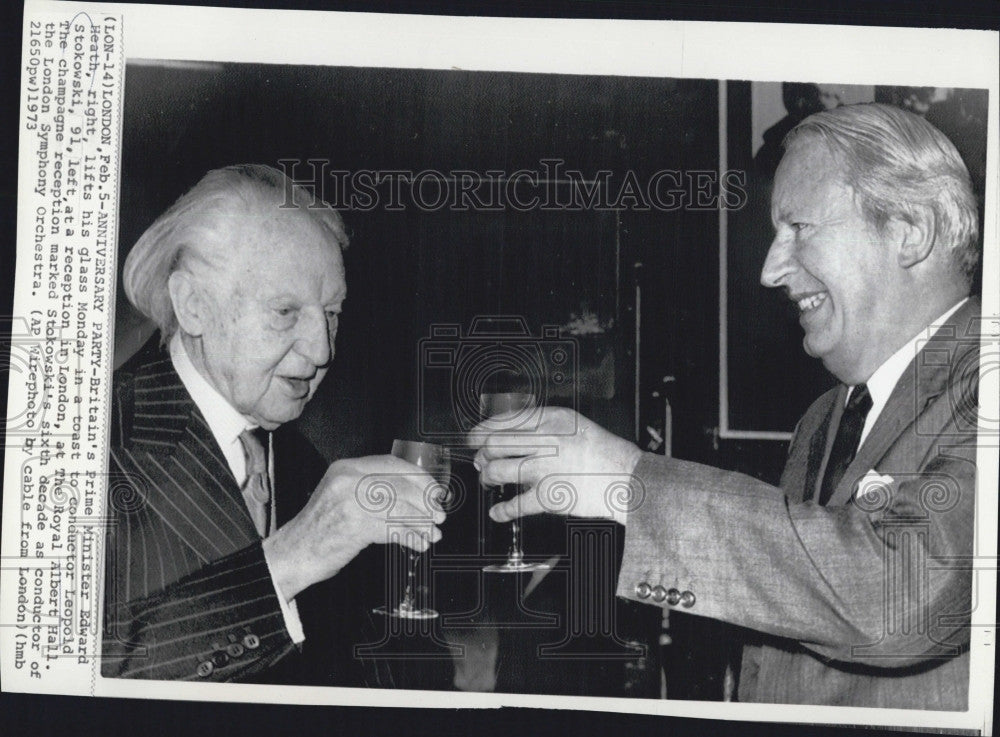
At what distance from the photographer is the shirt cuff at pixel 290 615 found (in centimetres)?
145

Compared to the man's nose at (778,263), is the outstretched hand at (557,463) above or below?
below

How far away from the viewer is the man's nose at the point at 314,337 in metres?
1.44

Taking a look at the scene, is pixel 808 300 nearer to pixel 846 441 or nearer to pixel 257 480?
pixel 846 441

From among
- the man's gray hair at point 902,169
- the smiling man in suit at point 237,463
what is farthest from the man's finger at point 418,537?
the man's gray hair at point 902,169

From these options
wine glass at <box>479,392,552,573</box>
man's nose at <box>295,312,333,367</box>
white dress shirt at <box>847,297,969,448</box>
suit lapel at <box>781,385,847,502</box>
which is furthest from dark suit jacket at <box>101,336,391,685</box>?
white dress shirt at <box>847,297,969,448</box>

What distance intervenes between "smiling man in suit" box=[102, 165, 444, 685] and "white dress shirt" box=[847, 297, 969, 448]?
624 mm

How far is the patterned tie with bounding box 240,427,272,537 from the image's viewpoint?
1.45 m

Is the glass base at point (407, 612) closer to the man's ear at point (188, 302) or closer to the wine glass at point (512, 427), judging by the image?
the wine glass at point (512, 427)

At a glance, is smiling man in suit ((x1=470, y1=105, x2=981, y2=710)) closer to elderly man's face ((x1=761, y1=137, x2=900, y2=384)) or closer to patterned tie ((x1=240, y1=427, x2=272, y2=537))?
elderly man's face ((x1=761, y1=137, x2=900, y2=384))

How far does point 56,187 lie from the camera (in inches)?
58.4

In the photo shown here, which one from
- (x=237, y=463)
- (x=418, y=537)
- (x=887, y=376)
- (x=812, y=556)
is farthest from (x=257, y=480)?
(x=887, y=376)

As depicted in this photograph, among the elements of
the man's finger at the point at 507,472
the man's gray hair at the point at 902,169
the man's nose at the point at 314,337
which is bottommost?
the man's finger at the point at 507,472

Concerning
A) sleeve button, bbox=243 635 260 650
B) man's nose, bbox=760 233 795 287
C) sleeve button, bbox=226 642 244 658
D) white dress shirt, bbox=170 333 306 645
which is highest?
man's nose, bbox=760 233 795 287

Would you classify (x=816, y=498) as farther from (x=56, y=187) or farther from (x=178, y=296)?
(x=56, y=187)
